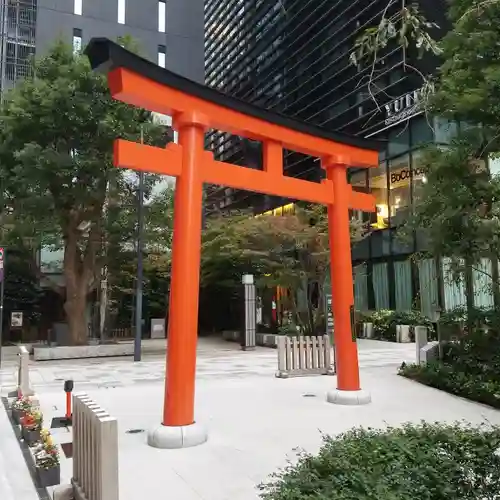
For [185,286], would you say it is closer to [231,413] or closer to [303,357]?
[231,413]

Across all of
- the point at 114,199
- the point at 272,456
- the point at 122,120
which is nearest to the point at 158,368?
the point at 114,199

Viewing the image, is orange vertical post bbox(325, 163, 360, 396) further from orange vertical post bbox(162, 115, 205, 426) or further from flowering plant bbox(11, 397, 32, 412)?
flowering plant bbox(11, 397, 32, 412)

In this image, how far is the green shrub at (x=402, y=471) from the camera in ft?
11.4

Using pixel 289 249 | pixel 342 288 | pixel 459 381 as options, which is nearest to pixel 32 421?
pixel 342 288

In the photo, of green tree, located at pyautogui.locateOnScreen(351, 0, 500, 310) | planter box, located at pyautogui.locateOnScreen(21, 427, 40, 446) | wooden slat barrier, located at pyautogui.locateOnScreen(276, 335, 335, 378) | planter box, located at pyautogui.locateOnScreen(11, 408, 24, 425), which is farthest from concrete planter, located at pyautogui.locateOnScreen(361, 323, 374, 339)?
planter box, located at pyautogui.locateOnScreen(21, 427, 40, 446)

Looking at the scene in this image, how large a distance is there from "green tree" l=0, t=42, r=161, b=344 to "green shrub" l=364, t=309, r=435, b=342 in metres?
13.6

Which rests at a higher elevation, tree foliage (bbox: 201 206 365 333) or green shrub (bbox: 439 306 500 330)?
tree foliage (bbox: 201 206 365 333)

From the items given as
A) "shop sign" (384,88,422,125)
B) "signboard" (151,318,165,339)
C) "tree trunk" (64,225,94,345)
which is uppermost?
"shop sign" (384,88,422,125)

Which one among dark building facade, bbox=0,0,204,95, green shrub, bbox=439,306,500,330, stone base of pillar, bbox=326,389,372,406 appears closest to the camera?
stone base of pillar, bbox=326,389,372,406

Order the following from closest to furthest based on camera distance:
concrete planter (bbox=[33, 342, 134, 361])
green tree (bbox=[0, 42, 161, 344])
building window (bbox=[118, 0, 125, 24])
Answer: green tree (bbox=[0, 42, 161, 344]), concrete planter (bbox=[33, 342, 134, 361]), building window (bbox=[118, 0, 125, 24])

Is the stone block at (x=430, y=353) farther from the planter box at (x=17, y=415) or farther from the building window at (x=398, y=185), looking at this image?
the building window at (x=398, y=185)

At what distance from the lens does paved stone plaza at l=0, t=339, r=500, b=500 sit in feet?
18.8

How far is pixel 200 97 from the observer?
766 cm

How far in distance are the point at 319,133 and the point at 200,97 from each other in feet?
9.71
